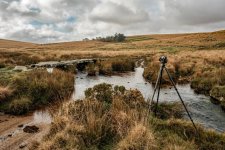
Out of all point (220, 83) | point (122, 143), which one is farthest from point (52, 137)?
point (220, 83)

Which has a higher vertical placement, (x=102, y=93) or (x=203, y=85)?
(x=102, y=93)

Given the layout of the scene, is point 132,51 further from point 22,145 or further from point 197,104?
point 22,145

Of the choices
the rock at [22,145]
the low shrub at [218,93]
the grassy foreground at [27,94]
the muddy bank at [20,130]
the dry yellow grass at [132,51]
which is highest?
the grassy foreground at [27,94]

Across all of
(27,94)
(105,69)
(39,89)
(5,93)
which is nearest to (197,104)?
(39,89)

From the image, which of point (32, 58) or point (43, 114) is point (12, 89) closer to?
point (43, 114)

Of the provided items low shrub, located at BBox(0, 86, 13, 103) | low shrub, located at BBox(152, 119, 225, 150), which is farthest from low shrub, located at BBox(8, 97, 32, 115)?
low shrub, located at BBox(152, 119, 225, 150)

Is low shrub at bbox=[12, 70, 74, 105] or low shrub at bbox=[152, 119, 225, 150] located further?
low shrub at bbox=[12, 70, 74, 105]

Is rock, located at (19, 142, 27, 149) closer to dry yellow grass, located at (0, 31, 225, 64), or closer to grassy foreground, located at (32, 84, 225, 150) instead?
grassy foreground, located at (32, 84, 225, 150)

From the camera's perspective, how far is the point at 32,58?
48125mm

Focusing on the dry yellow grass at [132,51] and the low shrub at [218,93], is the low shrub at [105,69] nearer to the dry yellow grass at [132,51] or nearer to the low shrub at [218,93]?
the dry yellow grass at [132,51]

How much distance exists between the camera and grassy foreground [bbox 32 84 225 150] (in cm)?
851

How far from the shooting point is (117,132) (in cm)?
977

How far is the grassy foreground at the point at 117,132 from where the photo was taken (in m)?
8.51

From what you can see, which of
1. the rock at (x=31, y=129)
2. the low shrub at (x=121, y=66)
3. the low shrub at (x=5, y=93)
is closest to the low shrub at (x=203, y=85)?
the low shrub at (x=5, y=93)
